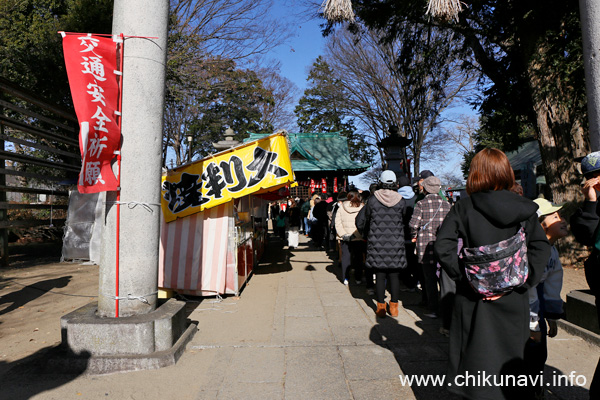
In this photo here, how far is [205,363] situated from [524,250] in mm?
2888

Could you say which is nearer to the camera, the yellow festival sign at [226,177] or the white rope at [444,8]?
the yellow festival sign at [226,177]

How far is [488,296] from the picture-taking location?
2330mm

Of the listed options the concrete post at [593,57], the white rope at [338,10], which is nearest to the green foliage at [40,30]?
the white rope at [338,10]

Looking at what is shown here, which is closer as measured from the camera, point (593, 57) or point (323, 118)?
point (593, 57)

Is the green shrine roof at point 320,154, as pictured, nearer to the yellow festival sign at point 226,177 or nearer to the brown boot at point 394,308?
the yellow festival sign at point 226,177

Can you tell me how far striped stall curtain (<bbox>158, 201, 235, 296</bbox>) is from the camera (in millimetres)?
5910

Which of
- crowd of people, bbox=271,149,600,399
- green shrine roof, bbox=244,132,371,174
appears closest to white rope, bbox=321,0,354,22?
crowd of people, bbox=271,149,600,399

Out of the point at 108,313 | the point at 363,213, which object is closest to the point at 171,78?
the point at 363,213

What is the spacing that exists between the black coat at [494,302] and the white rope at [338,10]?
654cm

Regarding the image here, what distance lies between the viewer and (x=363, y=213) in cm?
568

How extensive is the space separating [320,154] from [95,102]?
14865mm

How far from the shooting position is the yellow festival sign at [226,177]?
583cm

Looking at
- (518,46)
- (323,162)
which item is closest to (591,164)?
(518,46)

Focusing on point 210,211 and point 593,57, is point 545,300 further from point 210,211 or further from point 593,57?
point 210,211
